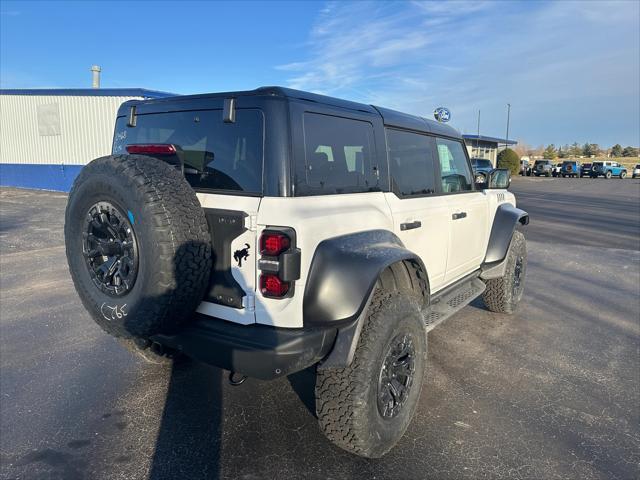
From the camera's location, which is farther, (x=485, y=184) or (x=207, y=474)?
(x=485, y=184)

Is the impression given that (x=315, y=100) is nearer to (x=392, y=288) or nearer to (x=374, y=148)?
(x=374, y=148)

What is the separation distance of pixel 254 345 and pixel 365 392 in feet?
2.24

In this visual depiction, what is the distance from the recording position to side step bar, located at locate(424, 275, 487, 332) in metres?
3.47

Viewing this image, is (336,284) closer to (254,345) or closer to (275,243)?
(275,243)

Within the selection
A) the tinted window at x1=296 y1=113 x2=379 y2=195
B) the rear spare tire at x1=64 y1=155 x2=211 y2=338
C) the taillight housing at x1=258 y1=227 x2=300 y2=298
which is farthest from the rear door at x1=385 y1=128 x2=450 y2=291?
the rear spare tire at x1=64 y1=155 x2=211 y2=338

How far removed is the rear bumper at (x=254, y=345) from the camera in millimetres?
2201

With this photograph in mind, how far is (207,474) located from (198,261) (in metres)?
1.17

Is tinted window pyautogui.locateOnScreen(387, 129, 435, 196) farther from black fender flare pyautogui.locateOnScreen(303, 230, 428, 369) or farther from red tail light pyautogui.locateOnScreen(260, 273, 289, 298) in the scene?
red tail light pyautogui.locateOnScreen(260, 273, 289, 298)

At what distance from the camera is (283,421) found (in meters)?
3.00

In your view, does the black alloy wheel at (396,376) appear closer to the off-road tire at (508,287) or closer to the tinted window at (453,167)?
the tinted window at (453,167)

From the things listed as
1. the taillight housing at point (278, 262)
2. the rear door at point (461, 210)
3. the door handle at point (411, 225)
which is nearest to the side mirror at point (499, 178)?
the rear door at point (461, 210)

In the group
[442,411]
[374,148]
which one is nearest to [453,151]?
[374,148]

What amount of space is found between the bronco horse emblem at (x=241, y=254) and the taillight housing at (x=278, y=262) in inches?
3.6

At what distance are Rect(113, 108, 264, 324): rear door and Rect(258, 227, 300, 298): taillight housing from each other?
0.22 ft
